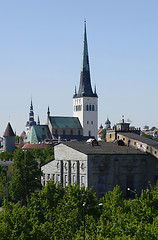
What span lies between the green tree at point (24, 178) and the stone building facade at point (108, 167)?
6.85 metres

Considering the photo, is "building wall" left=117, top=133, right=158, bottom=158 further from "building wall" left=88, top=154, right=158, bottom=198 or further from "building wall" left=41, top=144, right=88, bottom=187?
"building wall" left=41, top=144, right=88, bottom=187

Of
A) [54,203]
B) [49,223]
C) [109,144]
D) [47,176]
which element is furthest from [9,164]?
[49,223]

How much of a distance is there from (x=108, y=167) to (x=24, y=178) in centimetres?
1760

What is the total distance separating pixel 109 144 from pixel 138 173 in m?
13.2

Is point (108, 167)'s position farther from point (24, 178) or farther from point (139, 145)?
point (24, 178)

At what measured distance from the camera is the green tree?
114062 millimetres

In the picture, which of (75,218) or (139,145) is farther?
(139,145)

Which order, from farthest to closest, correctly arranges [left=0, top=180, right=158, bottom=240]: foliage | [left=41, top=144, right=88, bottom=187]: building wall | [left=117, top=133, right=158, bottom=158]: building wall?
[left=117, top=133, right=158, bottom=158]: building wall → [left=41, top=144, right=88, bottom=187]: building wall → [left=0, top=180, right=158, bottom=240]: foliage

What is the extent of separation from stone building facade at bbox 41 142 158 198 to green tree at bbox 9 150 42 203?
6.85 m

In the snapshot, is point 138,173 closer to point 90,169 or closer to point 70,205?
point 90,169

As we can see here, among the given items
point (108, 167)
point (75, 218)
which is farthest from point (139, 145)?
point (75, 218)

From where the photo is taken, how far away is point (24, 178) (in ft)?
382

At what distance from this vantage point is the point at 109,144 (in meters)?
124

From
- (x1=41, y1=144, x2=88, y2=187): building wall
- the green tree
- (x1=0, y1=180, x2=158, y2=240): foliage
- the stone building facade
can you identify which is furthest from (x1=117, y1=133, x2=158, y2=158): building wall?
(x1=0, y1=180, x2=158, y2=240): foliage
